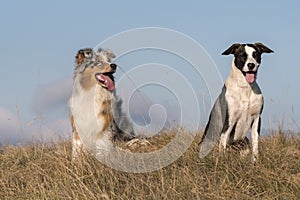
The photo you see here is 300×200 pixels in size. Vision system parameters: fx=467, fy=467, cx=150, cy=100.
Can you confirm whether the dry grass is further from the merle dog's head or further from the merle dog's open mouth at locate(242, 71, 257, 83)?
the merle dog's head

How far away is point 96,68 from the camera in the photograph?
7.74 meters

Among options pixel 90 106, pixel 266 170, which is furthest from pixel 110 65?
pixel 266 170

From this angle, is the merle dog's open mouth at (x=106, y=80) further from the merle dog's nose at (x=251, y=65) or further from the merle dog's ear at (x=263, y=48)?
the merle dog's ear at (x=263, y=48)

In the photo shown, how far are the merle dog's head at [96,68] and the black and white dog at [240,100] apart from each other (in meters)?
1.90

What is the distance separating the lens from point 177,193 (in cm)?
493

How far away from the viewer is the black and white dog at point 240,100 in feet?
25.5

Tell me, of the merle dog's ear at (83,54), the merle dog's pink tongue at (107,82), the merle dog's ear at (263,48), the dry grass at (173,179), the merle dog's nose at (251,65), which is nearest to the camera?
the dry grass at (173,179)

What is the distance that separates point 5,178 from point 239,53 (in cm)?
420

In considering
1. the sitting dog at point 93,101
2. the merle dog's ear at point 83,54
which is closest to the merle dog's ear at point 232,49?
the sitting dog at point 93,101

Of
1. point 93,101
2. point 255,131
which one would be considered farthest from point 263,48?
point 93,101

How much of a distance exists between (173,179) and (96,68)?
2848 mm

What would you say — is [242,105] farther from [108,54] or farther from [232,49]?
[108,54]

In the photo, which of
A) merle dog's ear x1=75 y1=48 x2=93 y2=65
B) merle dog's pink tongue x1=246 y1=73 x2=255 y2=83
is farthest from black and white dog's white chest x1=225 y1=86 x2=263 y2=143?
merle dog's ear x1=75 y1=48 x2=93 y2=65

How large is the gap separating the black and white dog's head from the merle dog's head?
205cm
